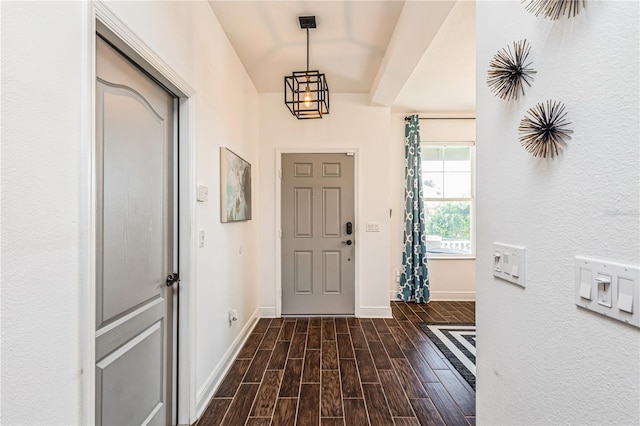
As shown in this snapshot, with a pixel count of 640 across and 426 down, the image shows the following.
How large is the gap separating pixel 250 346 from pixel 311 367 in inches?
29.0

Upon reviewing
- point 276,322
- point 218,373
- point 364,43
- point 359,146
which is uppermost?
point 364,43

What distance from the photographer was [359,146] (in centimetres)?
372

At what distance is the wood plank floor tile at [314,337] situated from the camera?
114 inches

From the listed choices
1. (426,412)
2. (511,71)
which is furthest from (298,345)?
(511,71)

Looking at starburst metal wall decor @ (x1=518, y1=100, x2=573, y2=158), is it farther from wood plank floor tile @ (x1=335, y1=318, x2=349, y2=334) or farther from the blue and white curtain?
the blue and white curtain

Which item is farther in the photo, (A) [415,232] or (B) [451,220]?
(B) [451,220]

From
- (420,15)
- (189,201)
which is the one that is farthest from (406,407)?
(420,15)

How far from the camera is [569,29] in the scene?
719 millimetres

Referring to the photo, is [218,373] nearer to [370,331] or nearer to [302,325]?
[302,325]

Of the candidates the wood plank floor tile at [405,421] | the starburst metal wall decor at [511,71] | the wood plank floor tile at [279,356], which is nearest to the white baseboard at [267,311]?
the wood plank floor tile at [279,356]

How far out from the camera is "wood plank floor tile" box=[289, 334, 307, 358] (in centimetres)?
270

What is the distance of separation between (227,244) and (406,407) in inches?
70.5

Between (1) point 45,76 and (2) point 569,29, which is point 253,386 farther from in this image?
(2) point 569,29

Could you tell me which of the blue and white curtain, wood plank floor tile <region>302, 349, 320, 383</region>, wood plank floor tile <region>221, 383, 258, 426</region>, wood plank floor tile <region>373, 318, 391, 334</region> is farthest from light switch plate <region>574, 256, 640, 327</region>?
the blue and white curtain
